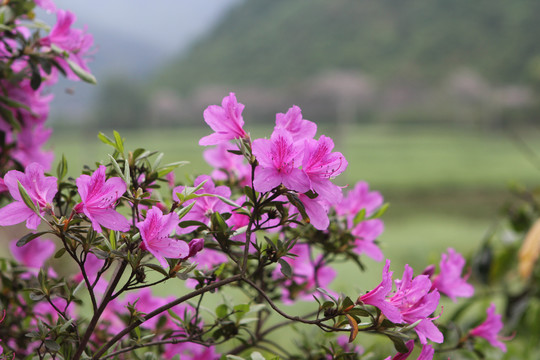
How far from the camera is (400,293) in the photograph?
1.08ft

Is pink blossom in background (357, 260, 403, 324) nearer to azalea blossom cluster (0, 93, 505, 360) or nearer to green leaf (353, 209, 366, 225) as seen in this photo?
azalea blossom cluster (0, 93, 505, 360)

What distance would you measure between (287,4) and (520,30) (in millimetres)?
7353

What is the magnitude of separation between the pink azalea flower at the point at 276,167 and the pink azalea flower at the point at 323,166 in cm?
1

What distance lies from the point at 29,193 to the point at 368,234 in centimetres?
30

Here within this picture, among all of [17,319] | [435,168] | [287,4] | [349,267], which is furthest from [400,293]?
[287,4]

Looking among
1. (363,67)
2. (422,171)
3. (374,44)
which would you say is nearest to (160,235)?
(422,171)

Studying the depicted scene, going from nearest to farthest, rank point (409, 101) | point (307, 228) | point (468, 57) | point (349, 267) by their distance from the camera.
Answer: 1. point (307, 228)
2. point (349, 267)
3. point (409, 101)
4. point (468, 57)

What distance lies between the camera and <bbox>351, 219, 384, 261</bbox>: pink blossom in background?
18.8 inches

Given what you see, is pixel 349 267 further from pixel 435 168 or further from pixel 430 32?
pixel 430 32

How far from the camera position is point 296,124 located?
1.08 feet

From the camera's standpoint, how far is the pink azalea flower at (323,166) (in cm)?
30

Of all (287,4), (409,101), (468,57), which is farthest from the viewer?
(287,4)

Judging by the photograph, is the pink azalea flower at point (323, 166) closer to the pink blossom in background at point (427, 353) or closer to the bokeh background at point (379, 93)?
the pink blossom in background at point (427, 353)

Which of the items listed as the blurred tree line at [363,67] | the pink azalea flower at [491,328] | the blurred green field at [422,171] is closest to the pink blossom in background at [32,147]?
the pink azalea flower at [491,328]
